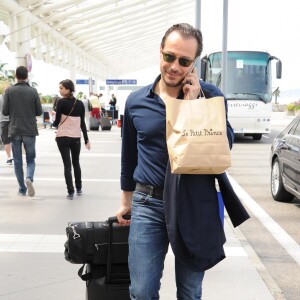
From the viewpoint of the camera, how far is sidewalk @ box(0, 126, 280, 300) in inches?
164

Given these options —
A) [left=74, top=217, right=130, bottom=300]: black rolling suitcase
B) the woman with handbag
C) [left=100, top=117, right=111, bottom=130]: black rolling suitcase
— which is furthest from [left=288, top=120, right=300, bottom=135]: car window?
[left=100, top=117, right=111, bottom=130]: black rolling suitcase

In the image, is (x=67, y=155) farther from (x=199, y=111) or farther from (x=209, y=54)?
(x=209, y=54)

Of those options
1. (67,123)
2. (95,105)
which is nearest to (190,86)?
(67,123)

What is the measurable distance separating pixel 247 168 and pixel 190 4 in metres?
30.4

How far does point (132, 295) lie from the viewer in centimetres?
260

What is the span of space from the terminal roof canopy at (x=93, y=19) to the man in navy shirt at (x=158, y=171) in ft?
57.7

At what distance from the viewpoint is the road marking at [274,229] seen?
5574mm

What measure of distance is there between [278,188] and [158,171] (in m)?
6.07

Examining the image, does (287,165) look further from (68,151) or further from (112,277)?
(112,277)

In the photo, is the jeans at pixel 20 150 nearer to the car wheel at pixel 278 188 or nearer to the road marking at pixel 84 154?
the car wheel at pixel 278 188

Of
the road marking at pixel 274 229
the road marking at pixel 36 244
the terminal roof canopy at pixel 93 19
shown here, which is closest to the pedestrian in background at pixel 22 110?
the road marking at pixel 36 244

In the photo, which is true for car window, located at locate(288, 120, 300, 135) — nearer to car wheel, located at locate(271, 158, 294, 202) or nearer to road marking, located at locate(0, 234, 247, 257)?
car wheel, located at locate(271, 158, 294, 202)

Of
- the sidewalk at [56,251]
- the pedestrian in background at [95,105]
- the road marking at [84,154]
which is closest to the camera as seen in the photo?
the sidewalk at [56,251]

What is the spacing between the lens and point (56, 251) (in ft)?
17.2
